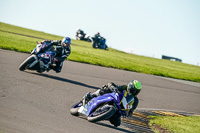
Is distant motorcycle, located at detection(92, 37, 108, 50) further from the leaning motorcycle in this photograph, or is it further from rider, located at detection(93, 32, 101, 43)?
the leaning motorcycle

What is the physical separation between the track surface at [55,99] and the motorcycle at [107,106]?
0.23 m

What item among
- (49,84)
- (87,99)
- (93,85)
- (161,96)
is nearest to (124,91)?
(87,99)

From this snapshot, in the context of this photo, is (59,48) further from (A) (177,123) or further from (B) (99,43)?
(B) (99,43)

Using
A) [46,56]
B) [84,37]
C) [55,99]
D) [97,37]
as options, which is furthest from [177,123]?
[84,37]

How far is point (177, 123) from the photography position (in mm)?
9352

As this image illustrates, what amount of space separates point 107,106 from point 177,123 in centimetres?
334

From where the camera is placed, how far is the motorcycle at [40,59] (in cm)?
1198

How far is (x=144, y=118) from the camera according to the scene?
9305 millimetres

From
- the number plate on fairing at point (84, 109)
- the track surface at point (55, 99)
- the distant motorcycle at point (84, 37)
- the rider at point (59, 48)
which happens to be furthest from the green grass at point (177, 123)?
the distant motorcycle at point (84, 37)

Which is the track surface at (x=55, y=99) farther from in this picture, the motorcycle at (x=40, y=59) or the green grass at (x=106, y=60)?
the green grass at (x=106, y=60)

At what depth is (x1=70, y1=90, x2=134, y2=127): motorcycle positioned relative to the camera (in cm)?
672

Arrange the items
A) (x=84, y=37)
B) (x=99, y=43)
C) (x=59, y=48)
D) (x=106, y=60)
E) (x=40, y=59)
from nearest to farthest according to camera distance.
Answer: (x=40, y=59) < (x=59, y=48) < (x=106, y=60) < (x=99, y=43) < (x=84, y=37)

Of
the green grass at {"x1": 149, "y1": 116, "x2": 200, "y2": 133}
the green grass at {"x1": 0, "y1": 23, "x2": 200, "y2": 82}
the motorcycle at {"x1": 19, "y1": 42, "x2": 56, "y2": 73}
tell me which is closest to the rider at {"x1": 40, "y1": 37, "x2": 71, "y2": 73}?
the motorcycle at {"x1": 19, "y1": 42, "x2": 56, "y2": 73}

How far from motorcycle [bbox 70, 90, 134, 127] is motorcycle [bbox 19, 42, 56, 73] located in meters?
5.15
